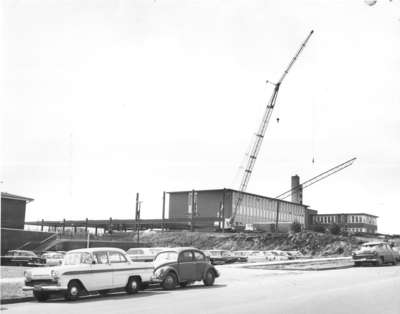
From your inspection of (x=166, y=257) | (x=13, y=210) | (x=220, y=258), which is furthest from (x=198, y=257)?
(x=13, y=210)

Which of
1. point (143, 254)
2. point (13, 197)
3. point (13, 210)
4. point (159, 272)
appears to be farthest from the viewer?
point (13, 197)

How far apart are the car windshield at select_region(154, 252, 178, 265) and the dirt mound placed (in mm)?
51848

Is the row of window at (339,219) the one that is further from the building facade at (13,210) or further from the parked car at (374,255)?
the parked car at (374,255)

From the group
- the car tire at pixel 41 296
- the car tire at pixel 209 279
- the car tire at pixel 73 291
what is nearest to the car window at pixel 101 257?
the car tire at pixel 73 291

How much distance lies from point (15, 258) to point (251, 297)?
31.1 m

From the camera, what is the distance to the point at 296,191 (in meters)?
134

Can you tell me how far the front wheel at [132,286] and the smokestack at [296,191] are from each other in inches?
4506

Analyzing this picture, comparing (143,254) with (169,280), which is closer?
(169,280)

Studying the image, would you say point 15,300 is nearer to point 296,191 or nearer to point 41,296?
point 41,296

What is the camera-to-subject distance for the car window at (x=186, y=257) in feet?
66.1

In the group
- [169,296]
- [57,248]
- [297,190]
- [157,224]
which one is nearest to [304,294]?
[169,296]

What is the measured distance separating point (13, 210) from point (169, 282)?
4693 centimetres

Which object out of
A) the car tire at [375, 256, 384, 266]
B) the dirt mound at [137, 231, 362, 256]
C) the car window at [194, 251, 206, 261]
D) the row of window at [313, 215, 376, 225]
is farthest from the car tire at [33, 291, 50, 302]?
the row of window at [313, 215, 376, 225]

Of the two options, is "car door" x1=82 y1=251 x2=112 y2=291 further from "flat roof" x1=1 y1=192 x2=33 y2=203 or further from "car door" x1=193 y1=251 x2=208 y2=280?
"flat roof" x1=1 y1=192 x2=33 y2=203
